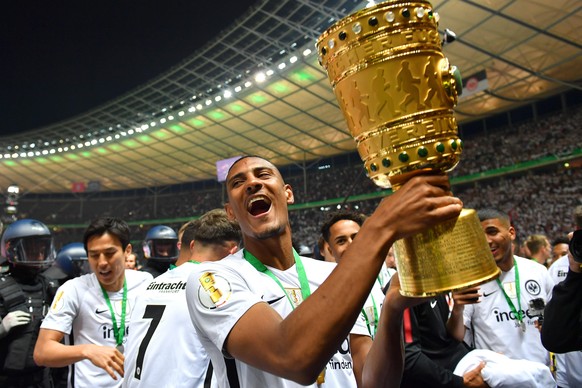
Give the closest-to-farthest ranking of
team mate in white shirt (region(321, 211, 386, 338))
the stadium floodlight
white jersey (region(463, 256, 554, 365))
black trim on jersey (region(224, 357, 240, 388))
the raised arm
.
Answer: the raised arm < black trim on jersey (region(224, 357, 240, 388)) < white jersey (region(463, 256, 554, 365)) < team mate in white shirt (region(321, 211, 386, 338)) < the stadium floodlight

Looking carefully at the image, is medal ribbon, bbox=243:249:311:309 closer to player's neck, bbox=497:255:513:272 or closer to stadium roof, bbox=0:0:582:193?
player's neck, bbox=497:255:513:272

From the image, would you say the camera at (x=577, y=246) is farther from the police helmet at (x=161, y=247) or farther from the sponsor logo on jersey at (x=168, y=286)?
the police helmet at (x=161, y=247)

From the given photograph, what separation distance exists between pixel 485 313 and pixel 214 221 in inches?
94.5

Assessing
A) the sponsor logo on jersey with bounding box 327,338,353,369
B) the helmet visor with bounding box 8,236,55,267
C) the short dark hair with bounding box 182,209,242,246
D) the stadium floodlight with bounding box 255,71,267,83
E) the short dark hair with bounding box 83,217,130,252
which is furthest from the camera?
the stadium floodlight with bounding box 255,71,267,83

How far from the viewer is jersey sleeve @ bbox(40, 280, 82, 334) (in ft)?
11.2

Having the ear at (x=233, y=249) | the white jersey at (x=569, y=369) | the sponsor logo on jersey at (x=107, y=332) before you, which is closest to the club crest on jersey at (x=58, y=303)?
the sponsor logo on jersey at (x=107, y=332)

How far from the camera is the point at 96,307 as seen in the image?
3.72 meters

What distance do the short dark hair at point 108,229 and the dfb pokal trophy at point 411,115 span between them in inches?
127

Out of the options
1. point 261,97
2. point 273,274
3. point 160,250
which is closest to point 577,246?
point 273,274

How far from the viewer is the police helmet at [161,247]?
243 inches

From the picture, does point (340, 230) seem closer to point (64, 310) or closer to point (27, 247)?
point (64, 310)

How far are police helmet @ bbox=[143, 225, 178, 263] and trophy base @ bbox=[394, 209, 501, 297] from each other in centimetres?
541

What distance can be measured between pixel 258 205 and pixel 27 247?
3.43m

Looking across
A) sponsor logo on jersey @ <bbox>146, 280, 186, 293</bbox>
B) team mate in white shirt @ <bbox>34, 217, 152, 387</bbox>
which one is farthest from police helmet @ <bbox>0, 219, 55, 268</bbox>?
sponsor logo on jersey @ <bbox>146, 280, 186, 293</bbox>
